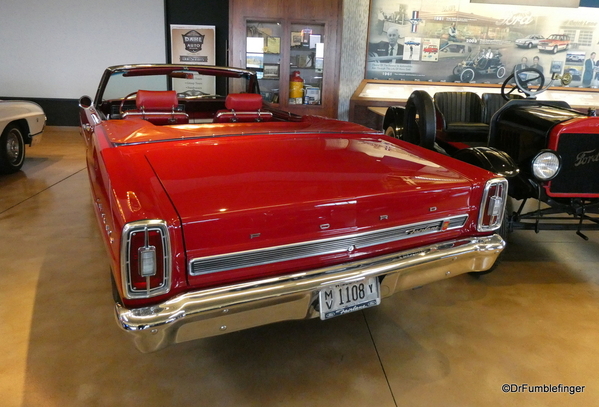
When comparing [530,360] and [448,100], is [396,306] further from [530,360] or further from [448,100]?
[448,100]

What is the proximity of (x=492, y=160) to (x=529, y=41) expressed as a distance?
6016mm

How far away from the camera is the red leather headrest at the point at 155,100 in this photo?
262cm

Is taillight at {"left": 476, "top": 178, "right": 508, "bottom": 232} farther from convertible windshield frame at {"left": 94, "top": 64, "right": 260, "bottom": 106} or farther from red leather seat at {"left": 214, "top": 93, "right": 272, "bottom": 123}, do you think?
convertible windshield frame at {"left": 94, "top": 64, "right": 260, "bottom": 106}

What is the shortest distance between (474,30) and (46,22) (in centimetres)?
788

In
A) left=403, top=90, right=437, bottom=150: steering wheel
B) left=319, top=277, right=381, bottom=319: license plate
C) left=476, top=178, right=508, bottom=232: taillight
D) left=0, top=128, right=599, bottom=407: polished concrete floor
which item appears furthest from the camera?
left=403, top=90, right=437, bottom=150: steering wheel

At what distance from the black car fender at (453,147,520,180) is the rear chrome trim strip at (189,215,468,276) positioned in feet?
2.38

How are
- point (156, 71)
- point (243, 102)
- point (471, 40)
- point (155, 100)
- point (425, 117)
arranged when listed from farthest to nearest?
point (471, 40)
point (425, 117)
point (156, 71)
point (243, 102)
point (155, 100)

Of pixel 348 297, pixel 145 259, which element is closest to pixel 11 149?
pixel 145 259

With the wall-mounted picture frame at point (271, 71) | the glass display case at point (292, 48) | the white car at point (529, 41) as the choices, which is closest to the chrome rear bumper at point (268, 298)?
the glass display case at point (292, 48)

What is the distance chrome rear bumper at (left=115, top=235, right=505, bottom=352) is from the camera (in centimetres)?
134

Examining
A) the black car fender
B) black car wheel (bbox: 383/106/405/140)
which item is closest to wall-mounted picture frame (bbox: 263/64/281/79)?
black car wheel (bbox: 383/106/405/140)

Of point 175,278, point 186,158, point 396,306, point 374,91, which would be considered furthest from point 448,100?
point 175,278

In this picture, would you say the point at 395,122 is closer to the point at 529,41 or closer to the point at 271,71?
the point at 271,71

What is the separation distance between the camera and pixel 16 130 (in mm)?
5195
